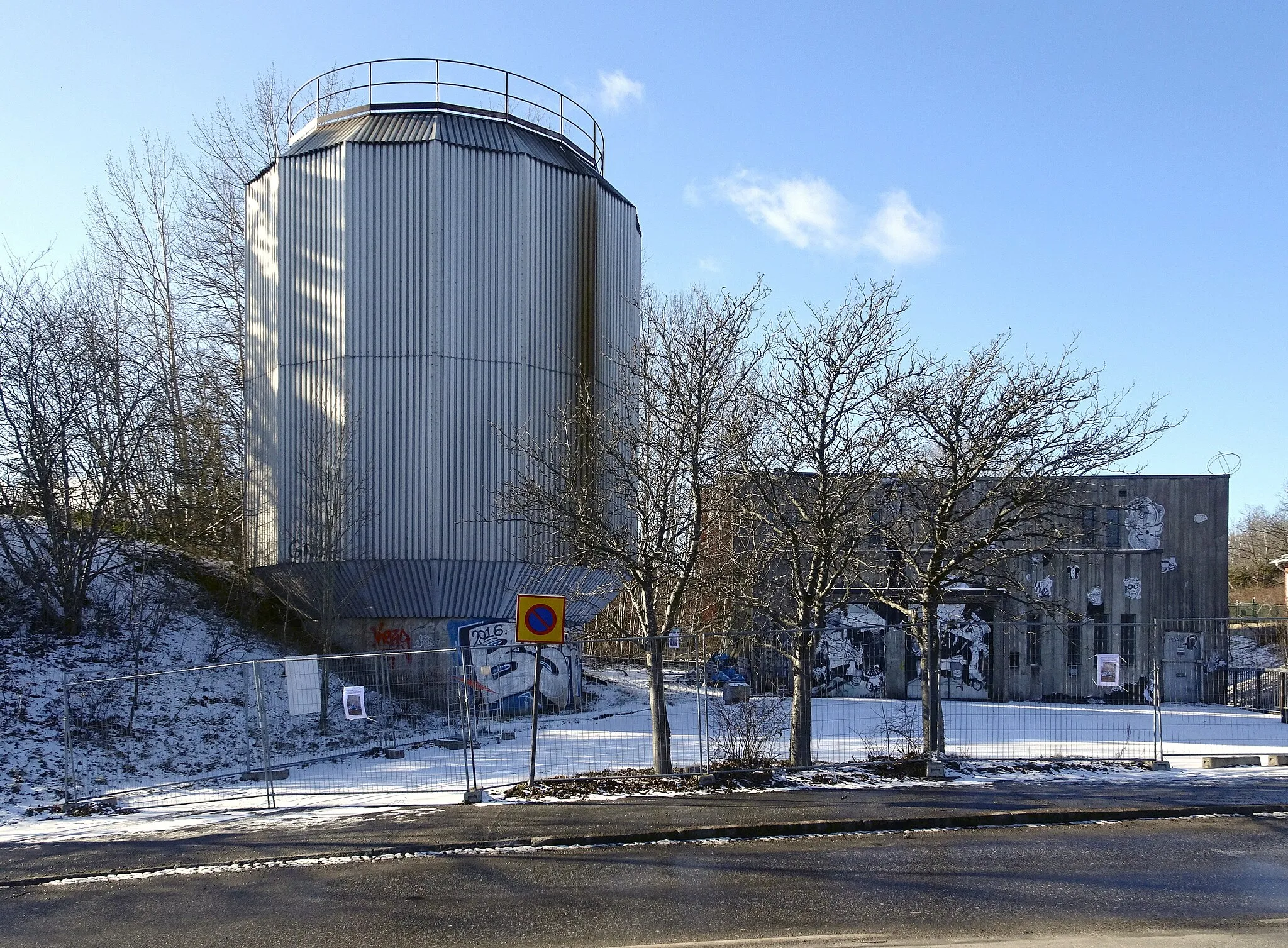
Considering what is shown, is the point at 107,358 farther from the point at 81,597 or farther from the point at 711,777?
the point at 711,777

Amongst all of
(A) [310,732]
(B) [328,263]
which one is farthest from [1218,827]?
(B) [328,263]

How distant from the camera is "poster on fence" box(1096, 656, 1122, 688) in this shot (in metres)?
14.1

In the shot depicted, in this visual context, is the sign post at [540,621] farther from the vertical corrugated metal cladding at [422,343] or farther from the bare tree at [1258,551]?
the bare tree at [1258,551]

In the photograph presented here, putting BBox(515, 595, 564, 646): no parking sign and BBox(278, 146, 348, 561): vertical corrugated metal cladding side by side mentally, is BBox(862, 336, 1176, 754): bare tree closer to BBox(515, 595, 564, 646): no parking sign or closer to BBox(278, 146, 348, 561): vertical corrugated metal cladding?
BBox(515, 595, 564, 646): no parking sign

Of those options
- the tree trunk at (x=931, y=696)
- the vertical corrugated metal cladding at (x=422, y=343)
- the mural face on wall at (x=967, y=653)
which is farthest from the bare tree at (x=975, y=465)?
the mural face on wall at (x=967, y=653)

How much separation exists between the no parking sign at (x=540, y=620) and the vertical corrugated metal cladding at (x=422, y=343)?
1033cm

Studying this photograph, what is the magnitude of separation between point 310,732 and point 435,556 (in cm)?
462

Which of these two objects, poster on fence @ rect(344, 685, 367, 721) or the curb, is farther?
poster on fence @ rect(344, 685, 367, 721)

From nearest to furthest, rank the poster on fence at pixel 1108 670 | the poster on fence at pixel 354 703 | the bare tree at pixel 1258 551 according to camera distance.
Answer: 1. the poster on fence at pixel 354 703
2. the poster on fence at pixel 1108 670
3. the bare tree at pixel 1258 551

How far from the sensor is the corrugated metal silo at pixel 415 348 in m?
22.8

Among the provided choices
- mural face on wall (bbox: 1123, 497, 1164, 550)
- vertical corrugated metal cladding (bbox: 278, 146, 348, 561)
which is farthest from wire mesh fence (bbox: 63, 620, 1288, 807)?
mural face on wall (bbox: 1123, 497, 1164, 550)

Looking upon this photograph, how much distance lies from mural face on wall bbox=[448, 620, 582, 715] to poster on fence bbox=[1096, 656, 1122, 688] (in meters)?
9.32

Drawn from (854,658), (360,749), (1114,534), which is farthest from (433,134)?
(1114,534)

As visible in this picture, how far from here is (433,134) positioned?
23094 millimetres
